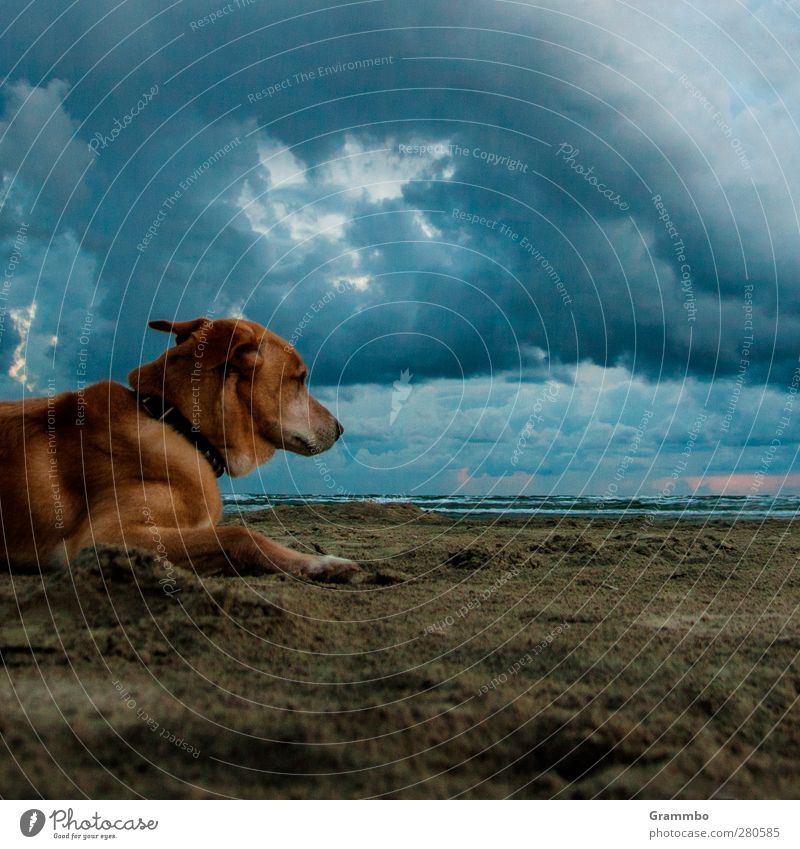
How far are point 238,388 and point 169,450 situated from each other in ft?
3.35

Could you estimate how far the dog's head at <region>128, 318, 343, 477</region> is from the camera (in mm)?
8164

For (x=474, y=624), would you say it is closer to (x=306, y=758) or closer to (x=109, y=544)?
(x=306, y=758)

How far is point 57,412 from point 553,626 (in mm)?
5655

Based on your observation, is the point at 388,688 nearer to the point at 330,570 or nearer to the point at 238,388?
the point at 330,570

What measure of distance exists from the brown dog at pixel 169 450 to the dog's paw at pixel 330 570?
0.03 ft

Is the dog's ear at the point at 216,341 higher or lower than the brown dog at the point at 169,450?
higher

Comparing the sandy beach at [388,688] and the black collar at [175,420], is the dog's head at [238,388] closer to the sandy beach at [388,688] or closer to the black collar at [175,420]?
the black collar at [175,420]

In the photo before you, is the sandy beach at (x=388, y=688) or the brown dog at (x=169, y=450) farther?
the brown dog at (x=169, y=450)
